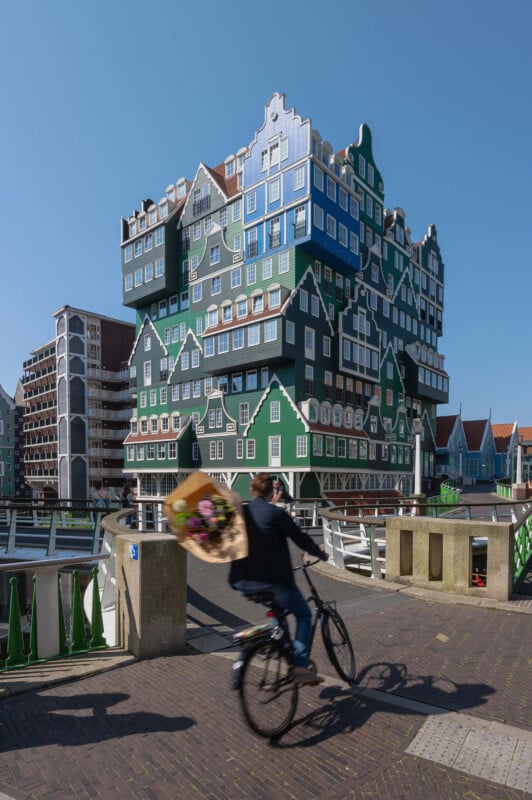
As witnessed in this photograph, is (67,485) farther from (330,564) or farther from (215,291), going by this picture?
(330,564)

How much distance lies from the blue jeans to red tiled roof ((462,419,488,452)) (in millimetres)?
82614

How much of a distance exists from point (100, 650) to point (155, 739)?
224 centimetres

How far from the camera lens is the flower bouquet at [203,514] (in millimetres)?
4352

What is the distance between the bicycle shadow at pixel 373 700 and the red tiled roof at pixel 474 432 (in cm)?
8143

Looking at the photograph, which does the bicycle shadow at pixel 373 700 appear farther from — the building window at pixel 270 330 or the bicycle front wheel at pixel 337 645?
the building window at pixel 270 330

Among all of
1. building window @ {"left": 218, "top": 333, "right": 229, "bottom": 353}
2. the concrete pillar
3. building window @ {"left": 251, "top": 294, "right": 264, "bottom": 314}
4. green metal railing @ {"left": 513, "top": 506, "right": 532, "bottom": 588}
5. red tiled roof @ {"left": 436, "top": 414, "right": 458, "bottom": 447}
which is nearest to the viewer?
the concrete pillar

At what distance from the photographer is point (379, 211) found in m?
49.3

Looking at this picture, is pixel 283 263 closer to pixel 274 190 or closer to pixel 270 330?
pixel 270 330

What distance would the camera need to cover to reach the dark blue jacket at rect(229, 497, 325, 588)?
421cm

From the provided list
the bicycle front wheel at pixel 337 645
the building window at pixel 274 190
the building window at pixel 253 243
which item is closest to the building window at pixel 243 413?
the building window at pixel 253 243

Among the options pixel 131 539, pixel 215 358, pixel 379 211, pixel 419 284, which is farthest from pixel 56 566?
pixel 419 284

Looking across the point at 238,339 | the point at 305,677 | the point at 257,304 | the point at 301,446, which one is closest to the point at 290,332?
the point at 257,304

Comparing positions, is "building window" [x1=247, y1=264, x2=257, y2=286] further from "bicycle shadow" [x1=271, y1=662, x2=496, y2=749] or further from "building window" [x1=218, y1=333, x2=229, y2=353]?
"bicycle shadow" [x1=271, y1=662, x2=496, y2=749]

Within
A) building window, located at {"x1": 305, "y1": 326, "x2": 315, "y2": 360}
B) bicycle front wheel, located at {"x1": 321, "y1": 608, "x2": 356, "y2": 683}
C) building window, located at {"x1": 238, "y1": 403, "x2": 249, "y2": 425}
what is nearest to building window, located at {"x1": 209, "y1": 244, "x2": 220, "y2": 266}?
building window, located at {"x1": 305, "y1": 326, "x2": 315, "y2": 360}
